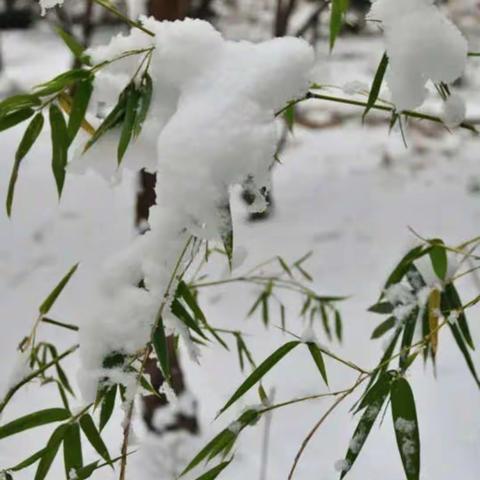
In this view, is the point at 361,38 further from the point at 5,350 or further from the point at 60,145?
the point at 60,145

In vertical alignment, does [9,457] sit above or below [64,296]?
above

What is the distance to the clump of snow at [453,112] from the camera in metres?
0.54

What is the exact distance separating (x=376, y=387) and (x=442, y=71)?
256 mm

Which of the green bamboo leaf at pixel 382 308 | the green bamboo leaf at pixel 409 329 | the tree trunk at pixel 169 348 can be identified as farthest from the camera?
the tree trunk at pixel 169 348

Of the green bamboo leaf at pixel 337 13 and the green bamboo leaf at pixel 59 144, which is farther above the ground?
the green bamboo leaf at pixel 337 13

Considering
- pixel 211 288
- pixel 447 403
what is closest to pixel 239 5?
pixel 211 288

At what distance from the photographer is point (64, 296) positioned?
226 centimetres

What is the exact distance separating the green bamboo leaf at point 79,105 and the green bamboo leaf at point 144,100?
0.16 feet

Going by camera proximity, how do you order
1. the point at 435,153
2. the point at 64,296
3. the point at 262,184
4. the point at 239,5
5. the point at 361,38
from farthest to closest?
the point at 239,5
the point at 361,38
the point at 435,153
the point at 64,296
the point at 262,184

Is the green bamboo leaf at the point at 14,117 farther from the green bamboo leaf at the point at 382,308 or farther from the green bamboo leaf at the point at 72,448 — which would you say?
the green bamboo leaf at the point at 382,308

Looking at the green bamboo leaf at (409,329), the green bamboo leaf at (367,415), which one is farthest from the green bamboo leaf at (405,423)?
the green bamboo leaf at (409,329)

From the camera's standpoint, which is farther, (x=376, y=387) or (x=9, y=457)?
(x=9, y=457)

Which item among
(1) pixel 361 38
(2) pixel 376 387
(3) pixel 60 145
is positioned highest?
(3) pixel 60 145

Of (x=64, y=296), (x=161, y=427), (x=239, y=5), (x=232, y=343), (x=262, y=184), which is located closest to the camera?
(x=262, y=184)
